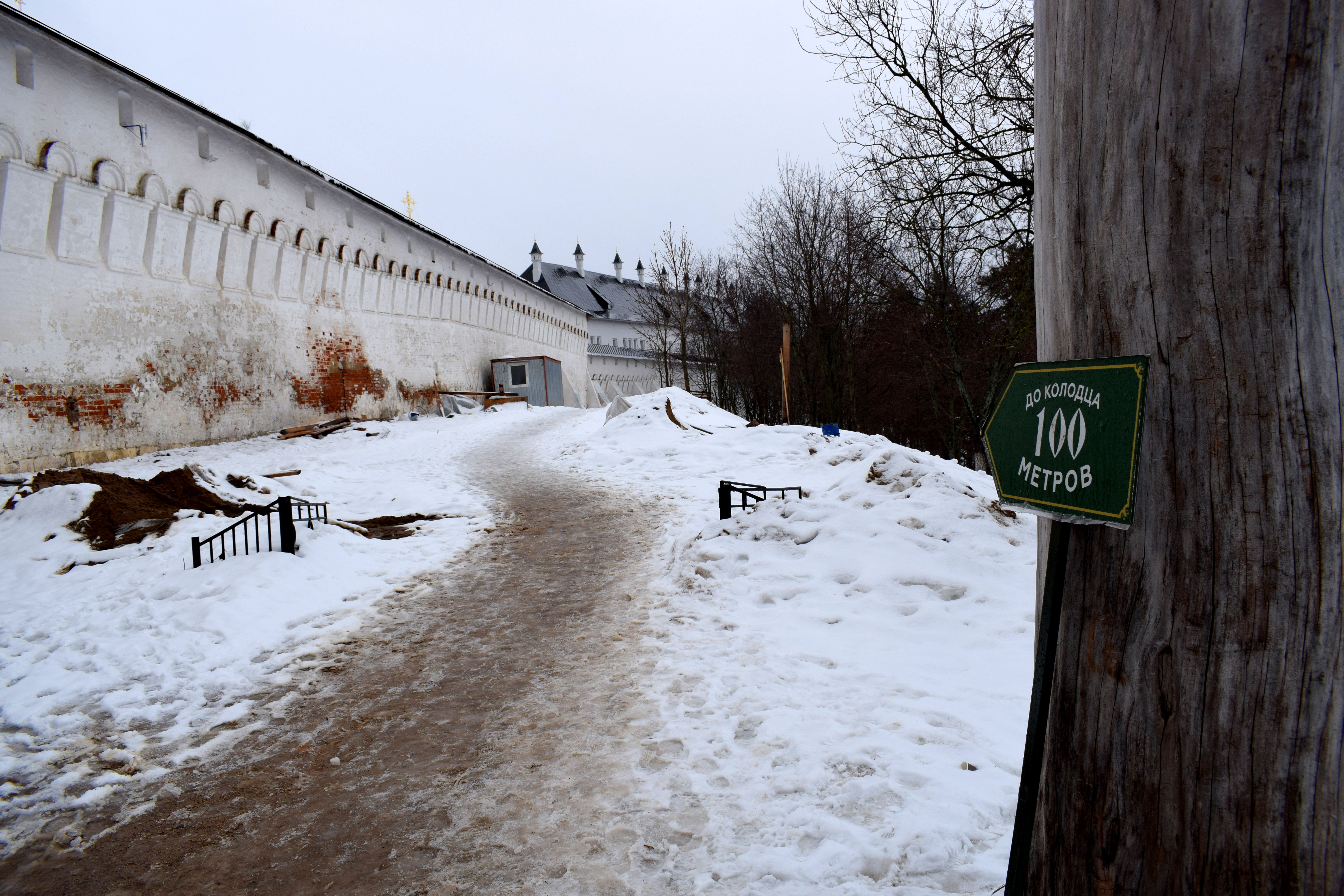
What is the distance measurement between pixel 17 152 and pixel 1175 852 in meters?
15.7

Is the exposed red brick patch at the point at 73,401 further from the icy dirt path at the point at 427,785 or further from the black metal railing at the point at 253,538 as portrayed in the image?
the icy dirt path at the point at 427,785

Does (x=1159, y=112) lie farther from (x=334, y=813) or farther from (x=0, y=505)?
(x=0, y=505)

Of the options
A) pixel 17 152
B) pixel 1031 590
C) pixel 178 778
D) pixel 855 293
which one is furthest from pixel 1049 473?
pixel 855 293

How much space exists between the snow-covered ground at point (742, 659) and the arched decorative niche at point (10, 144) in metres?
5.56

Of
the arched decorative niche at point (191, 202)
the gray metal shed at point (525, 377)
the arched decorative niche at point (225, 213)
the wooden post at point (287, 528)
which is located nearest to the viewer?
the wooden post at point (287, 528)

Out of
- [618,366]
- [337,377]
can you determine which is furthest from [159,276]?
[618,366]

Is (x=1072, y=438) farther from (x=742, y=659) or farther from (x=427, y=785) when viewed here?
(x=742, y=659)

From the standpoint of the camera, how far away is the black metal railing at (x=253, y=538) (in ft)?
21.6

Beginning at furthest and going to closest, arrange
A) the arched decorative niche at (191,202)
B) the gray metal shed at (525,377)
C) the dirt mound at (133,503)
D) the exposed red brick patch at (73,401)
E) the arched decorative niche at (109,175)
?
the gray metal shed at (525,377), the arched decorative niche at (191,202), the arched decorative niche at (109,175), the exposed red brick patch at (73,401), the dirt mound at (133,503)

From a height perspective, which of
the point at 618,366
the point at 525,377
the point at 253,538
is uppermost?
the point at 618,366

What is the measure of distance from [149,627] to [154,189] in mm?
12170

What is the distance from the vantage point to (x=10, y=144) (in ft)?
35.2

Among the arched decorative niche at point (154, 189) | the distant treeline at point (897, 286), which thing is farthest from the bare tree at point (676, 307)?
the arched decorative niche at point (154, 189)

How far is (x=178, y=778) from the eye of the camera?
143 inches
